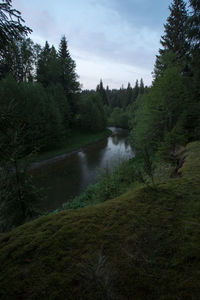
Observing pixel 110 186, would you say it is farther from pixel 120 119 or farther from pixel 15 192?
pixel 120 119

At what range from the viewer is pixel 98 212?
2.32 metres

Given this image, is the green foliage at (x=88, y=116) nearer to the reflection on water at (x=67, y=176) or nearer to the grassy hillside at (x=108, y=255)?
the reflection on water at (x=67, y=176)

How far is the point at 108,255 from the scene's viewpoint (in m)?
1.52

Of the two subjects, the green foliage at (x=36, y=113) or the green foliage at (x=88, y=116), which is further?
the green foliage at (x=88, y=116)

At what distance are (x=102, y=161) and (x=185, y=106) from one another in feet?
38.1

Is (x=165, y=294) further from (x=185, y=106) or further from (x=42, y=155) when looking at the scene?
(x=42, y=155)

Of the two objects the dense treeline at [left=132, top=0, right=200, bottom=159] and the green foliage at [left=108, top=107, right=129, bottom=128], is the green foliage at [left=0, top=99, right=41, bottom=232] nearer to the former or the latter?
the dense treeline at [left=132, top=0, right=200, bottom=159]

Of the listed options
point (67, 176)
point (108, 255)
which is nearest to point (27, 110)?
point (67, 176)

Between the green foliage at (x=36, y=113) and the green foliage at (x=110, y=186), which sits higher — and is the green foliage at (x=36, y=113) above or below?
above

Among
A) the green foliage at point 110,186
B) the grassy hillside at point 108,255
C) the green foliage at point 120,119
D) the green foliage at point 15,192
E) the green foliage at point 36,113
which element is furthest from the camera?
the green foliage at point 120,119

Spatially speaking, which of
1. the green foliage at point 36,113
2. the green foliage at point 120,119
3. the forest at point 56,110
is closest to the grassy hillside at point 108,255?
the forest at point 56,110

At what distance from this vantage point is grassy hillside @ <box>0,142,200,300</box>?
3.93 feet

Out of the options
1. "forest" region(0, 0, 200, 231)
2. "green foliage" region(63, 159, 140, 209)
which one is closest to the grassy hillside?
"forest" region(0, 0, 200, 231)

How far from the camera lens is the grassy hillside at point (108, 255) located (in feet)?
3.93
